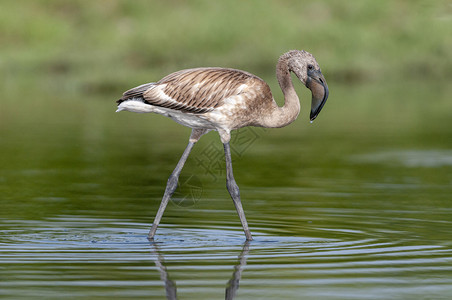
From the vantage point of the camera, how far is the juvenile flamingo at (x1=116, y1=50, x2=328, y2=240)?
9766mm

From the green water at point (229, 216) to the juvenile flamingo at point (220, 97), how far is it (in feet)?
2.71

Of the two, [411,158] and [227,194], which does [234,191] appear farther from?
[411,158]

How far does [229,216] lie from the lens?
11547 millimetres

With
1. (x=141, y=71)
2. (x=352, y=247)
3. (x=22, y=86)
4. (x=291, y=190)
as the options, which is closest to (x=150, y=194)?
(x=291, y=190)

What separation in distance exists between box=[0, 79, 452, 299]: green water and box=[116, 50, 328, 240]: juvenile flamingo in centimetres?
83

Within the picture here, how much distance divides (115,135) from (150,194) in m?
9.39

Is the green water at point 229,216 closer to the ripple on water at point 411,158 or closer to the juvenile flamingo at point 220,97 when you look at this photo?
the ripple on water at point 411,158

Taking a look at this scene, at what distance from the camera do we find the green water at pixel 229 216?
7816 mm

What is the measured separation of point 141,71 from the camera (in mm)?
44188

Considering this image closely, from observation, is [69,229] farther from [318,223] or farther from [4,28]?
[4,28]

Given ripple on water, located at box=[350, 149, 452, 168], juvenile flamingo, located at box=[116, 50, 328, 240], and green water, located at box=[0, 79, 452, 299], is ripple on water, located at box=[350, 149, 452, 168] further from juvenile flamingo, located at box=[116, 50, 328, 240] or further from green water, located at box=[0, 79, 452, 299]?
juvenile flamingo, located at box=[116, 50, 328, 240]

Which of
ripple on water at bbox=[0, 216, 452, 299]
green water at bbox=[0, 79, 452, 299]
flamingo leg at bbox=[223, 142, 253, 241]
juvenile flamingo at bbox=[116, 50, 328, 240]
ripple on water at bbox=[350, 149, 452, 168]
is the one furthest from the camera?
ripple on water at bbox=[350, 149, 452, 168]

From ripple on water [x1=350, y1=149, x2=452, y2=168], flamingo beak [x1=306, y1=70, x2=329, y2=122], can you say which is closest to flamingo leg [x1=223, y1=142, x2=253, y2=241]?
flamingo beak [x1=306, y1=70, x2=329, y2=122]

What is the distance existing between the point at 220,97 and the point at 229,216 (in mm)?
2089
